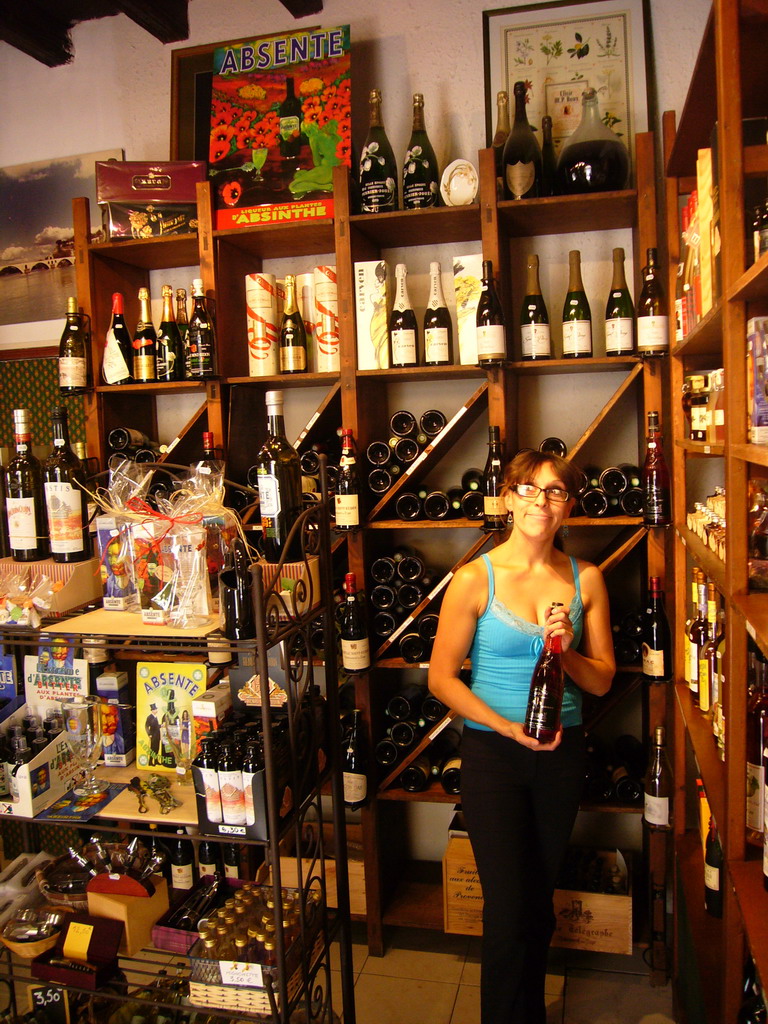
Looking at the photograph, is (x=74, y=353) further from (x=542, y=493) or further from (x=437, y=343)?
(x=542, y=493)

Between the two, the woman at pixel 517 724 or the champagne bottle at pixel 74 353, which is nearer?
the woman at pixel 517 724

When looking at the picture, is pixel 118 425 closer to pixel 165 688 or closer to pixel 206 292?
pixel 206 292

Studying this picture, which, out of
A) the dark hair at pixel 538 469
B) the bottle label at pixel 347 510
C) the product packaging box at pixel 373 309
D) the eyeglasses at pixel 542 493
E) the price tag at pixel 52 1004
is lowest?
the price tag at pixel 52 1004

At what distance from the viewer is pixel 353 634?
2646 mm

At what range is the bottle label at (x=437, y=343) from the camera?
8.63 ft

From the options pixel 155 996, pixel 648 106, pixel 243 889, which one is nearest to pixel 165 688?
pixel 243 889

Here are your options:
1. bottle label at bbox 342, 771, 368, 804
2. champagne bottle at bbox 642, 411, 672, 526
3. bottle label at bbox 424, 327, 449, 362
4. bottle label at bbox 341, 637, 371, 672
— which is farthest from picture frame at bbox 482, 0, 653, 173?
bottle label at bbox 342, 771, 368, 804

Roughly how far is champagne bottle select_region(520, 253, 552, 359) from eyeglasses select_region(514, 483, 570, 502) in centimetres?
79

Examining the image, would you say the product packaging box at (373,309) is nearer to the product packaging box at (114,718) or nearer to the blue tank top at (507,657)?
the blue tank top at (507,657)

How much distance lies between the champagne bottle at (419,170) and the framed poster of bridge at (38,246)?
1.35 metres

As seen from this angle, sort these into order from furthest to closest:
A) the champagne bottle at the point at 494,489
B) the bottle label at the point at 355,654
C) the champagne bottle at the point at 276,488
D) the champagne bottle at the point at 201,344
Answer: the champagne bottle at the point at 201,344
the bottle label at the point at 355,654
the champagne bottle at the point at 494,489
the champagne bottle at the point at 276,488

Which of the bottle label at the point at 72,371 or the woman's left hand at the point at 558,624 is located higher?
the bottle label at the point at 72,371

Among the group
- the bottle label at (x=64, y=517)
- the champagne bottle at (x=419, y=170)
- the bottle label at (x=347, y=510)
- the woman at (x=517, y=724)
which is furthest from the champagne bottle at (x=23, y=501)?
the champagne bottle at (x=419, y=170)

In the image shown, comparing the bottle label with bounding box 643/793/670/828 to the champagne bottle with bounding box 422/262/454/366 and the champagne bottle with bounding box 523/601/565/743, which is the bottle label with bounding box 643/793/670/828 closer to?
the champagne bottle with bounding box 523/601/565/743
